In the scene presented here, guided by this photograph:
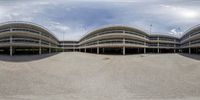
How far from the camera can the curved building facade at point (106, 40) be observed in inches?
2077

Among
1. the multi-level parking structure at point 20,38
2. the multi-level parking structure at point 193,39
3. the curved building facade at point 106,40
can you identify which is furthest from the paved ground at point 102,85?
the multi-level parking structure at point 193,39

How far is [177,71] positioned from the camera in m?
32.6

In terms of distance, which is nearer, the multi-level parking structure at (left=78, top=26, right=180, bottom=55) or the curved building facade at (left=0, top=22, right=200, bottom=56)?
the curved building facade at (left=0, top=22, right=200, bottom=56)

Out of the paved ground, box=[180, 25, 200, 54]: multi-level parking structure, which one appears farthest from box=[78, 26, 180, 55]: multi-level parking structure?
the paved ground

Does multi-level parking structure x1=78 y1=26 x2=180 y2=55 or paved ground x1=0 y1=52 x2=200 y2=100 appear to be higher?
multi-level parking structure x1=78 y1=26 x2=180 y2=55

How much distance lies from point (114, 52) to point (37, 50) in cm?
2497

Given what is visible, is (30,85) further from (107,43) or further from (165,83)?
(107,43)

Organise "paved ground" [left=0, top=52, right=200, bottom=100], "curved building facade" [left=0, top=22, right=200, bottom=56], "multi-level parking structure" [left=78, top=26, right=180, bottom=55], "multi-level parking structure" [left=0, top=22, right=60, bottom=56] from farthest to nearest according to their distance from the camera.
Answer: "multi-level parking structure" [left=78, top=26, right=180, bottom=55], "curved building facade" [left=0, top=22, right=200, bottom=56], "multi-level parking structure" [left=0, top=22, right=60, bottom=56], "paved ground" [left=0, top=52, right=200, bottom=100]

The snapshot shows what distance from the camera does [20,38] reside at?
174ft

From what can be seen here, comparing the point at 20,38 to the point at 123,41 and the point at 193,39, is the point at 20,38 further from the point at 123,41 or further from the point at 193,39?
the point at 193,39

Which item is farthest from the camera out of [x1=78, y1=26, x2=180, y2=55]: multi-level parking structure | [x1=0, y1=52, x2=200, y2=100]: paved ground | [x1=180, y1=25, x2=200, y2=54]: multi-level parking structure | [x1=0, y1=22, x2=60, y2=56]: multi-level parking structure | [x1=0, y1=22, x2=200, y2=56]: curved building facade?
[x1=180, y1=25, x2=200, y2=54]: multi-level parking structure

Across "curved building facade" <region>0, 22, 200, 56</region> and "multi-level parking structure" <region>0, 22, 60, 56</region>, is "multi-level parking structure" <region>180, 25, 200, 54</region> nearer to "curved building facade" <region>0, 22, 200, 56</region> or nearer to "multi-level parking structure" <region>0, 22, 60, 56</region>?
"curved building facade" <region>0, 22, 200, 56</region>

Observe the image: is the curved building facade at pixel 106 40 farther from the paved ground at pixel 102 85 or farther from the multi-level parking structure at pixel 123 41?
the paved ground at pixel 102 85

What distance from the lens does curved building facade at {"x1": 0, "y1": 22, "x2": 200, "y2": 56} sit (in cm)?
5275
